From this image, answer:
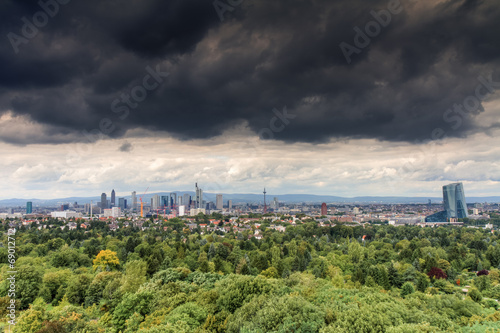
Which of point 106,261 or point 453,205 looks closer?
point 106,261

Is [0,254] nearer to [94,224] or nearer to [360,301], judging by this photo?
[360,301]

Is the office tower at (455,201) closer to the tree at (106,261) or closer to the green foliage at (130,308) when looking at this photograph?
the tree at (106,261)

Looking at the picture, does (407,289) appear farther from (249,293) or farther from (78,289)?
(78,289)

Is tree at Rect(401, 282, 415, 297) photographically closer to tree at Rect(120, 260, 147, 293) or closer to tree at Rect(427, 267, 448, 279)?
tree at Rect(427, 267, 448, 279)

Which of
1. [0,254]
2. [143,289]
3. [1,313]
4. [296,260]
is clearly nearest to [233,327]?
[143,289]

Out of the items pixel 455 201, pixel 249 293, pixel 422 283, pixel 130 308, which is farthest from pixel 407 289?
pixel 455 201

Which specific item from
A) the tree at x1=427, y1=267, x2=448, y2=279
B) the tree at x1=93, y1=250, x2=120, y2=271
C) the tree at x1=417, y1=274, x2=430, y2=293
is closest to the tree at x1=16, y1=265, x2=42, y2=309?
the tree at x1=93, y1=250, x2=120, y2=271

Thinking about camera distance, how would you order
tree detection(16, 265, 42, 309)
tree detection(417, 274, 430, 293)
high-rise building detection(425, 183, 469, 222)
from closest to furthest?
tree detection(16, 265, 42, 309) < tree detection(417, 274, 430, 293) < high-rise building detection(425, 183, 469, 222)

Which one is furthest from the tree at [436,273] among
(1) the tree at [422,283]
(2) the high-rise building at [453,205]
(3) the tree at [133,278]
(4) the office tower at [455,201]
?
(4) the office tower at [455,201]
